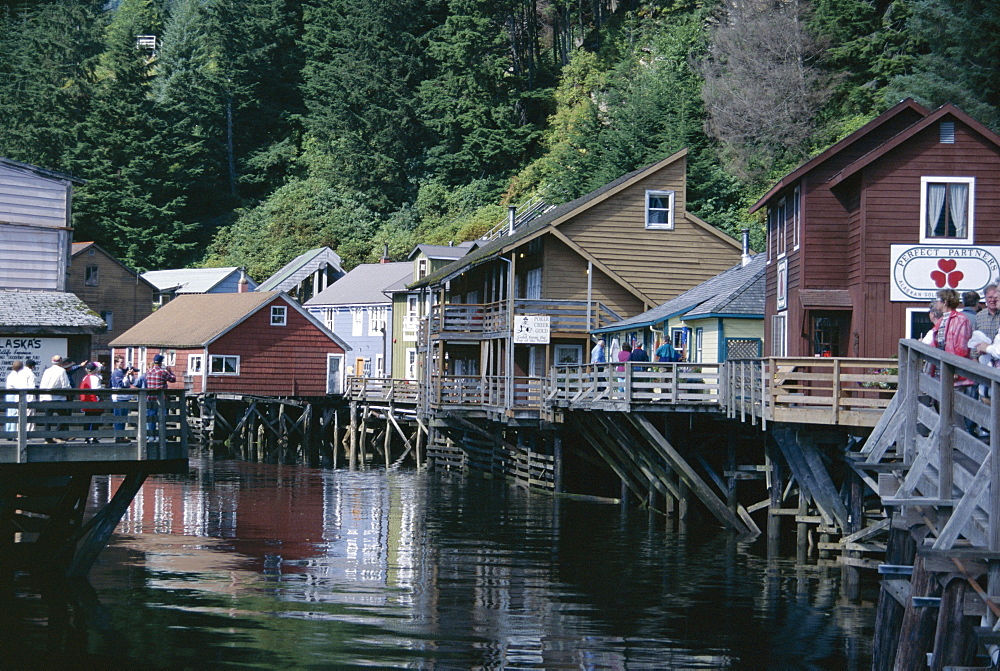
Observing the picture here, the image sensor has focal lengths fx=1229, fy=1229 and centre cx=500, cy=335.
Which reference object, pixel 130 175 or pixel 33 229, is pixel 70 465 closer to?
pixel 33 229

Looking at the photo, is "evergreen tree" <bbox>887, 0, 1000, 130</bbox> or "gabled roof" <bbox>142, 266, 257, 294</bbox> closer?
"evergreen tree" <bbox>887, 0, 1000, 130</bbox>

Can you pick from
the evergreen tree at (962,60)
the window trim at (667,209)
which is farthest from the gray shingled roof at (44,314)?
the evergreen tree at (962,60)

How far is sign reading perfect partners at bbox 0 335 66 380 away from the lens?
24.3 metres

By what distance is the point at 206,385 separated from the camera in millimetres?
58312

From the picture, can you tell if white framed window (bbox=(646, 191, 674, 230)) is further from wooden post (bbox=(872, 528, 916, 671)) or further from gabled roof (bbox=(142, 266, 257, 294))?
gabled roof (bbox=(142, 266, 257, 294))

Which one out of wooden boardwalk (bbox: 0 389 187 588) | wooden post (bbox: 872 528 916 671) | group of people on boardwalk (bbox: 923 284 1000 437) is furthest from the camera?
wooden boardwalk (bbox: 0 389 187 588)

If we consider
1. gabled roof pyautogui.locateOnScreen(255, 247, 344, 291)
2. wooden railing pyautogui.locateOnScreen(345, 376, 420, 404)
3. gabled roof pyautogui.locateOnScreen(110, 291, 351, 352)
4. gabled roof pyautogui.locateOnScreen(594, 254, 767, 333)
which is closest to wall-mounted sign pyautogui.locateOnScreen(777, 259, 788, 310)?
gabled roof pyautogui.locateOnScreen(594, 254, 767, 333)

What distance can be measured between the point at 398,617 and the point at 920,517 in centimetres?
914

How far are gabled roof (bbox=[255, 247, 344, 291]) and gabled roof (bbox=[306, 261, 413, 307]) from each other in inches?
79.3

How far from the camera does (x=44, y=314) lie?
24641 mm

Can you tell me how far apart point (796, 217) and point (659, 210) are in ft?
51.1

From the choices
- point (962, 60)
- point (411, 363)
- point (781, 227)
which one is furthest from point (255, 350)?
point (781, 227)

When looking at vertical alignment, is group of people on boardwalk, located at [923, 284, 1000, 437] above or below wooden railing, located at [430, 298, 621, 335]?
below

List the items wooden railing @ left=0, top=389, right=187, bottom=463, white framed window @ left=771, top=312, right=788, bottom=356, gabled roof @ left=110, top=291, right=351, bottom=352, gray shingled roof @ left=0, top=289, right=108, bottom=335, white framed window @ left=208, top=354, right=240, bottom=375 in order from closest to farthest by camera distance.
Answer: wooden railing @ left=0, top=389, right=187, bottom=463 → gray shingled roof @ left=0, top=289, right=108, bottom=335 → white framed window @ left=771, top=312, right=788, bottom=356 → white framed window @ left=208, top=354, right=240, bottom=375 → gabled roof @ left=110, top=291, right=351, bottom=352
